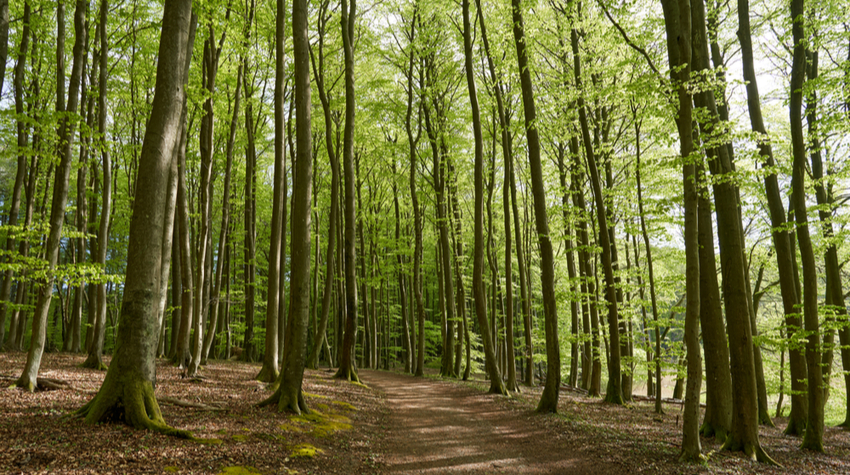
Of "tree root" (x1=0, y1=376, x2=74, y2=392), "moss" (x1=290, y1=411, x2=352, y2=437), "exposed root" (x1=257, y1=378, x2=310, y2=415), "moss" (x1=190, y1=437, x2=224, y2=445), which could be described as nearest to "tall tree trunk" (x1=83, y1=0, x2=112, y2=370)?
"tree root" (x1=0, y1=376, x2=74, y2=392)

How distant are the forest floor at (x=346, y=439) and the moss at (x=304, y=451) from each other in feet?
0.06

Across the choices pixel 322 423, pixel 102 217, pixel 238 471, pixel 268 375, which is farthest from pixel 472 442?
pixel 102 217

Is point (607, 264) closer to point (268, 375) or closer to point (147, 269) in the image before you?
point (268, 375)

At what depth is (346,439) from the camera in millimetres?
7215

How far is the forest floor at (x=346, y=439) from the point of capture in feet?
15.0

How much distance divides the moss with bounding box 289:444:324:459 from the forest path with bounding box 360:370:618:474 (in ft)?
3.42

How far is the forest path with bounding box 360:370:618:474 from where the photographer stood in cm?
628

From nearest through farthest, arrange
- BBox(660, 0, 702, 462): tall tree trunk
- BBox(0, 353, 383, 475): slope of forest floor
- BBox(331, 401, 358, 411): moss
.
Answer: BBox(0, 353, 383, 475): slope of forest floor < BBox(660, 0, 702, 462): tall tree trunk < BBox(331, 401, 358, 411): moss

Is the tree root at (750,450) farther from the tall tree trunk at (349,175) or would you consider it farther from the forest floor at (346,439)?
the tall tree trunk at (349,175)

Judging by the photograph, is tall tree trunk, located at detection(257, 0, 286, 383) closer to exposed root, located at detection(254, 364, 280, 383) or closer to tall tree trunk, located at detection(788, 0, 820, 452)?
exposed root, located at detection(254, 364, 280, 383)

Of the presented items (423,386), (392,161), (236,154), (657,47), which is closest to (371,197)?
(392,161)

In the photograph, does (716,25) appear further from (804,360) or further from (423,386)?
(423,386)

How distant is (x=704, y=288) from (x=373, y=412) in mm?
7409

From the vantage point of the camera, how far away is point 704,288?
764cm
